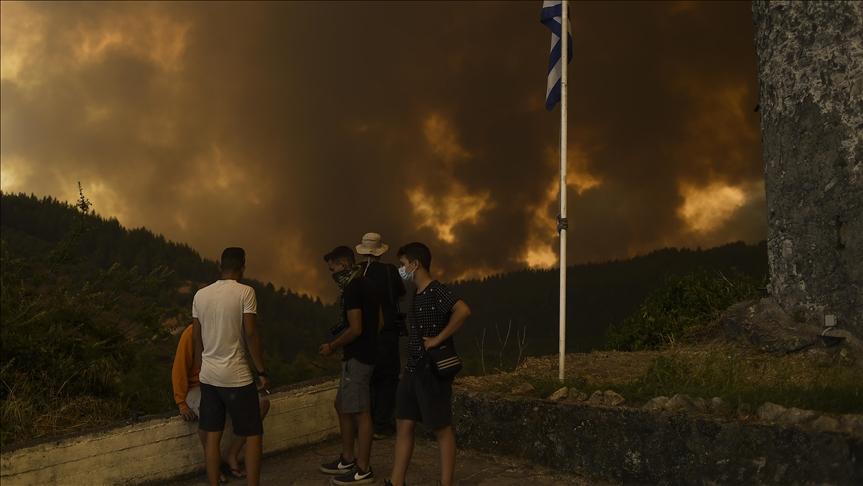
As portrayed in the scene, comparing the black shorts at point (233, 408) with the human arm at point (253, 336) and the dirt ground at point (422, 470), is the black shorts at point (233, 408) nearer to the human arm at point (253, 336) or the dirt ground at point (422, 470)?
the human arm at point (253, 336)

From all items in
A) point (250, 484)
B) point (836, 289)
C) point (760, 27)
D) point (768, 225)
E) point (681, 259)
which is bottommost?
point (250, 484)

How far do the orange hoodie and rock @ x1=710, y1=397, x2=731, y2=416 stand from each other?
460 cm

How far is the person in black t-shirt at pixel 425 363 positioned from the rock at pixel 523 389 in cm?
219

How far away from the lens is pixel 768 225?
1193 cm

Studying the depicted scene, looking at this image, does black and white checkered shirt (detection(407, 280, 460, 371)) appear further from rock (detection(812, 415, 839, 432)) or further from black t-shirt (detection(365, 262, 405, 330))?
rock (detection(812, 415, 839, 432))

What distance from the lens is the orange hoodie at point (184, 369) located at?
8.05m

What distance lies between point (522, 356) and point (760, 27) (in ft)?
18.1

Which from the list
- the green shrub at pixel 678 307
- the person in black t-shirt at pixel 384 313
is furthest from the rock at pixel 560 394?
the green shrub at pixel 678 307

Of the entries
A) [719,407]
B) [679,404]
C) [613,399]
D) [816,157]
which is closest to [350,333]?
[613,399]

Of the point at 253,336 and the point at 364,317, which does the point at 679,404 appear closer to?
the point at 364,317

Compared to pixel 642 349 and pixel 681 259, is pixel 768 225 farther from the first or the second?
pixel 681 259

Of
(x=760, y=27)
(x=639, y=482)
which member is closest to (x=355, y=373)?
(x=639, y=482)

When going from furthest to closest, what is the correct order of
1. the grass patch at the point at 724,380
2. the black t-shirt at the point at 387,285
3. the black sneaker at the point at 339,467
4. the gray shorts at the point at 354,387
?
the black t-shirt at the point at 387,285
the black sneaker at the point at 339,467
the grass patch at the point at 724,380
the gray shorts at the point at 354,387

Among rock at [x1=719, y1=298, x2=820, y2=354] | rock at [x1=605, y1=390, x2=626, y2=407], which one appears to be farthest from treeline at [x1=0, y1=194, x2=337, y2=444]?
rock at [x1=719, y1=298, x2=820, y2=354]
